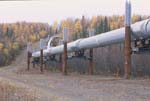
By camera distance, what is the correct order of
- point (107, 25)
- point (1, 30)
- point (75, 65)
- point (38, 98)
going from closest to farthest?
point (38, 98), point (75, 65), point (107, 25), point (1, 30)

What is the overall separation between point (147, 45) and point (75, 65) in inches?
1501

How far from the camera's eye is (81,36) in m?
108

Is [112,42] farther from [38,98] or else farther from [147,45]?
[38,98]

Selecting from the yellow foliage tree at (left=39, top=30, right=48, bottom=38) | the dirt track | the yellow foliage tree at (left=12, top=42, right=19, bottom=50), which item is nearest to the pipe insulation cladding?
the dirt track

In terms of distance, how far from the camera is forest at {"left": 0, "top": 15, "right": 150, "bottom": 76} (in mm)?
54200

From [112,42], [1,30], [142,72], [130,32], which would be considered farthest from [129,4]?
[1,30]

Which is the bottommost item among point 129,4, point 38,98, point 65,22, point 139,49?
point 38,98

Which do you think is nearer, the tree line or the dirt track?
the dirt track

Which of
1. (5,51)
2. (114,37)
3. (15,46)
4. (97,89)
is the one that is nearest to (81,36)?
(5,51)


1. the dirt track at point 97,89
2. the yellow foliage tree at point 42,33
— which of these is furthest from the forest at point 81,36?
the dirt track at point 97,89

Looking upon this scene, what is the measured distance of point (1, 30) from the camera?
16938 centimetres

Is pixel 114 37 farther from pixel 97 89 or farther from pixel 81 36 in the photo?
pixel 81 36

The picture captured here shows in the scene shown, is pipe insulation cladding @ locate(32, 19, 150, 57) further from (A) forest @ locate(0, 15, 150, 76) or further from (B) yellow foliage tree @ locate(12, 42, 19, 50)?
(B) yellow foliage tree @ locate(12, 42, 19, 50)

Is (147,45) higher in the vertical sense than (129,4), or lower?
lower
